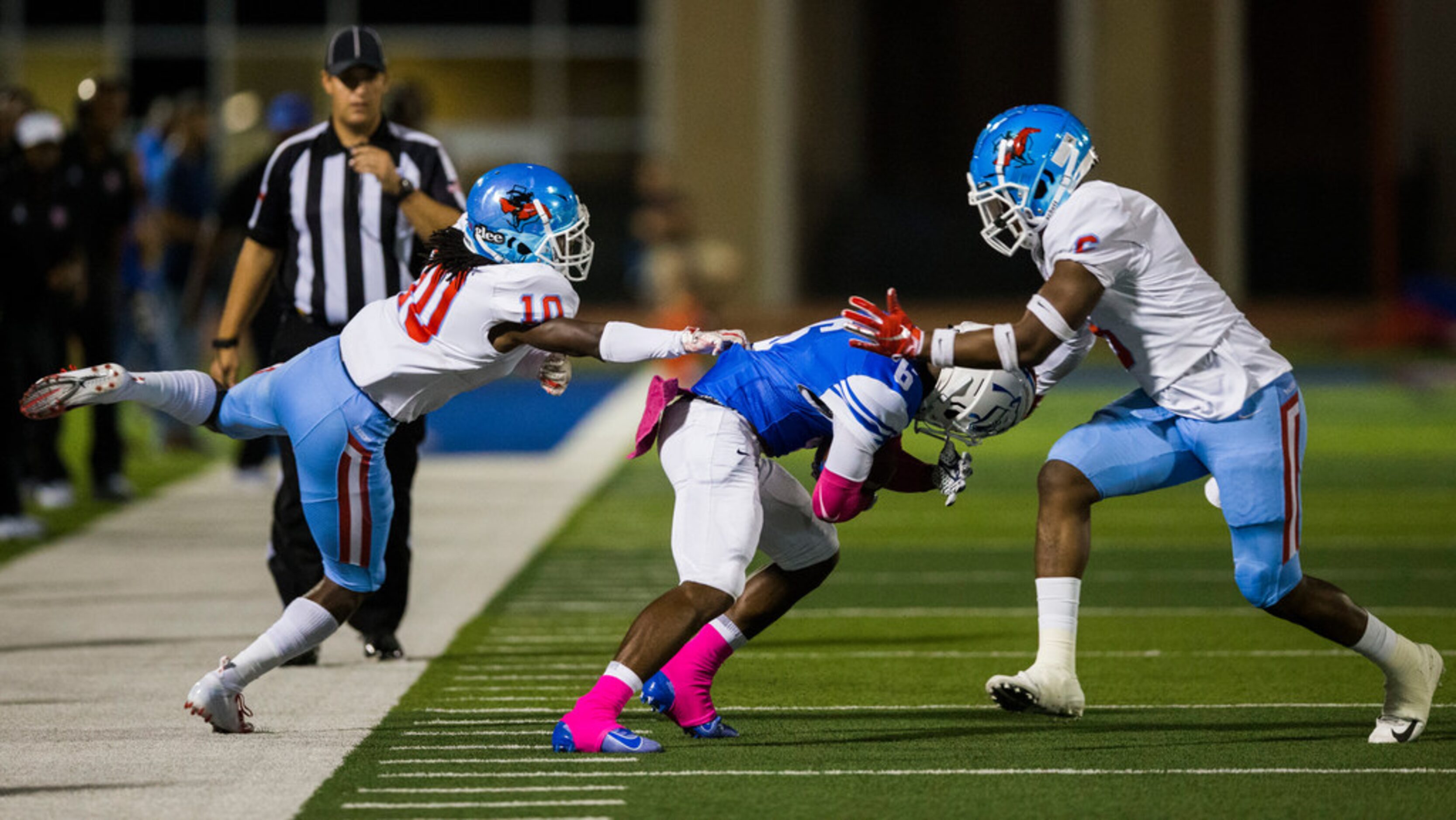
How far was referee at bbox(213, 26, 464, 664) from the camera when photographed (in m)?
6.54

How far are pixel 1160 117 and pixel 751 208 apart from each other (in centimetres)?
533

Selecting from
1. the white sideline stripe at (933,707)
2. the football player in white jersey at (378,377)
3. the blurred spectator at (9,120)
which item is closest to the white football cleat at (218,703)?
the football player in white jersey at (378,377)

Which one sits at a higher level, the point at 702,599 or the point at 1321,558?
the point at 702,599

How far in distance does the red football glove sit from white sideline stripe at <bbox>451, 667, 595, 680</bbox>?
6.02 ft

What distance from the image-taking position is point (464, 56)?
25656 mm

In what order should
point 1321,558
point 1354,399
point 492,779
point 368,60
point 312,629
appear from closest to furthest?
point 492,779 → point 312,629 → point 368,60 → point 1321,558 → point 1354,399

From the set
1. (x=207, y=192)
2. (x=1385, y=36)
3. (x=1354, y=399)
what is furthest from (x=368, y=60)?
(x=1385, y=36)

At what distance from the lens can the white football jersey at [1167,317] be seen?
5109 millimetres

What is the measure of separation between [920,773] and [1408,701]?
1291mm

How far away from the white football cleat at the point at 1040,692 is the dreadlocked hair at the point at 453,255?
1642 millimetres

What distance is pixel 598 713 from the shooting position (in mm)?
4996

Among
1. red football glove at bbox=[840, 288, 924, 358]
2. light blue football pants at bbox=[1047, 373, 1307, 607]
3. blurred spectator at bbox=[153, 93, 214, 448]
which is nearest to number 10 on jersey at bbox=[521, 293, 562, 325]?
red football glove at bbox=[840, 288, 924, 358]

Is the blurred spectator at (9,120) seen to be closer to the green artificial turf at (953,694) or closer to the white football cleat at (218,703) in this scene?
the green artificial turf at (953,694)

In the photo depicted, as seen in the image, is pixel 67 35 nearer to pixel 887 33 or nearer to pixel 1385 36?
pixel 887 33
